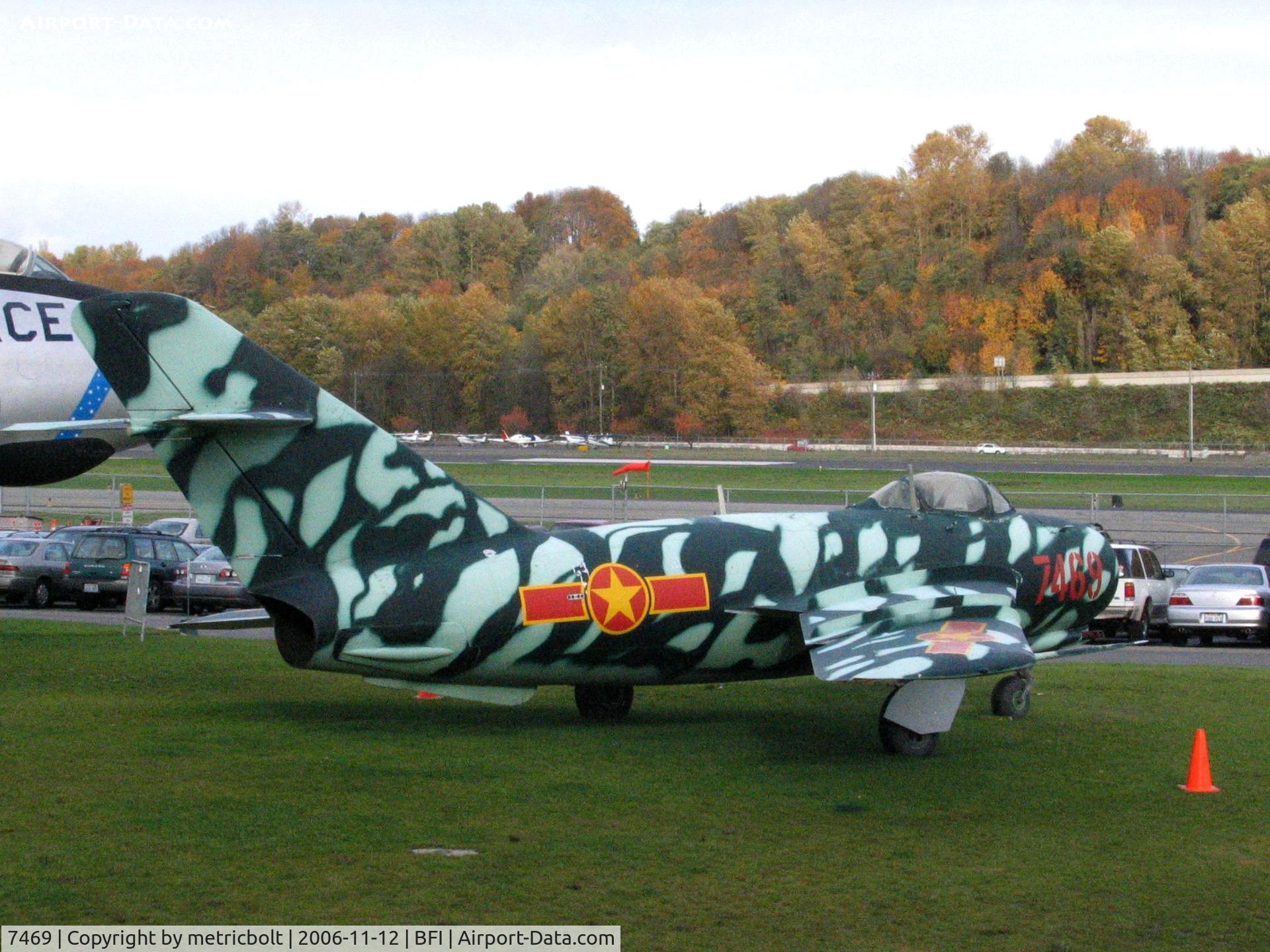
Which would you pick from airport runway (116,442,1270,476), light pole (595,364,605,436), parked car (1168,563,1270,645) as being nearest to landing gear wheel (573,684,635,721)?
parked car (1168,563,1270,645)

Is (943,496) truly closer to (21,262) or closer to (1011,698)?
(1011,698)

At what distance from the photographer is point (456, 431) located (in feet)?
386

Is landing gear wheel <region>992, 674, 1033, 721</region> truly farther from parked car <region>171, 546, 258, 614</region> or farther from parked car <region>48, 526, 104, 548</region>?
parked car <region>48, 526, 104, 548</region>

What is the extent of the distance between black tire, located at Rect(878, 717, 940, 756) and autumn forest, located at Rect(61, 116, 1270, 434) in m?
83.0

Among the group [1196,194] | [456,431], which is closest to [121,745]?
[456,431]

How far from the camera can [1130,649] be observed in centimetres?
2488

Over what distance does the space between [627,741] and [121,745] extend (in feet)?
15.8

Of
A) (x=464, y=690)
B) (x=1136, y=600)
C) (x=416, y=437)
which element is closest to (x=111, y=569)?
(x=464, y=690)

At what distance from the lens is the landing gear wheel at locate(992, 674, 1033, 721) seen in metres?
15.6

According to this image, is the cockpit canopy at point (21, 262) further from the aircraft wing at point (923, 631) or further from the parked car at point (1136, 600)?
the parked car at point (1136, 600)

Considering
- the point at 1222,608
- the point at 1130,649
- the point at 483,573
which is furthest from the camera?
the point at 1222,608

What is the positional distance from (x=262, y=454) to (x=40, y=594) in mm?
19747

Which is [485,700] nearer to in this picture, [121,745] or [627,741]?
[627,741]

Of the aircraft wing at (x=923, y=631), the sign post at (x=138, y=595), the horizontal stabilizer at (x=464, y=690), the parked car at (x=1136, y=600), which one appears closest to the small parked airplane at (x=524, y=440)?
the parked car at (x=1136, y=600)
